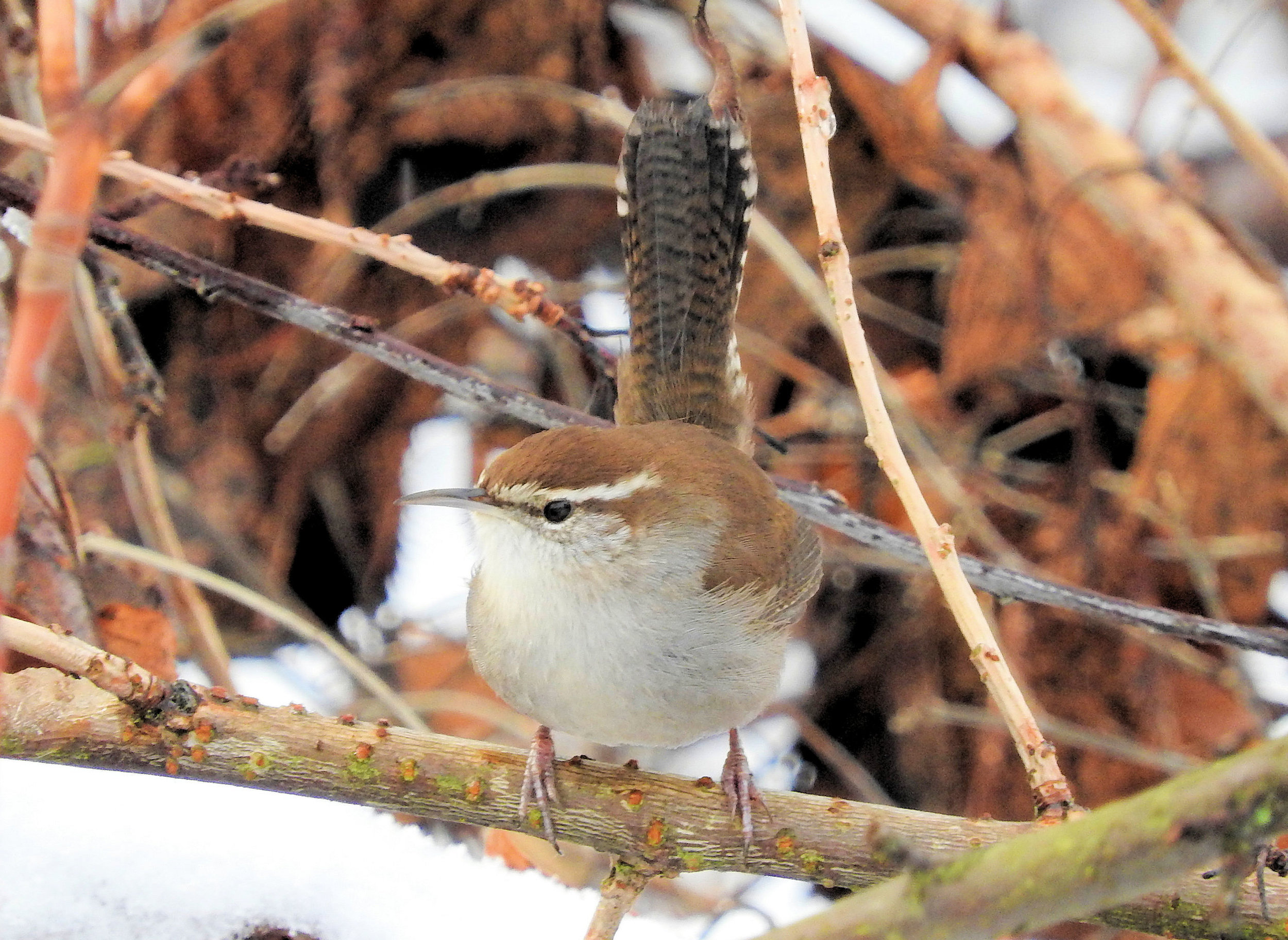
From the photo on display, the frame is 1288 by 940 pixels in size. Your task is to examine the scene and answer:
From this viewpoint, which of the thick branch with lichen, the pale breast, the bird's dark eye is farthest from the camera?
the bird's dark eye

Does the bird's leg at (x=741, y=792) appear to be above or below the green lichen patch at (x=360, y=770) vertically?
above

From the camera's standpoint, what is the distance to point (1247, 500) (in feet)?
12.1

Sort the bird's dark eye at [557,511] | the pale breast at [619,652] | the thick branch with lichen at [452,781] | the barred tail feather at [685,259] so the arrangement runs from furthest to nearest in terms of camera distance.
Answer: the barred tail feather at [685,259], the bird's dark eye at [557,511], the pale breast at [619,652], the thick branch with lichen at [452,781]

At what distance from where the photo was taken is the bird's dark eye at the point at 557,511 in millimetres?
2115

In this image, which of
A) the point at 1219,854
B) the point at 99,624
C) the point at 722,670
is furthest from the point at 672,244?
the point at 1219,854

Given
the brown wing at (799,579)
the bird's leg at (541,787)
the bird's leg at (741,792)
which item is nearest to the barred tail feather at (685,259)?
the brown wing at (799,579)

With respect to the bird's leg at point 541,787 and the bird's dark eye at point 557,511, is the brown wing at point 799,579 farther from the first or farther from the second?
the bird's leg at point 541,787

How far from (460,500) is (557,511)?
0.17 m

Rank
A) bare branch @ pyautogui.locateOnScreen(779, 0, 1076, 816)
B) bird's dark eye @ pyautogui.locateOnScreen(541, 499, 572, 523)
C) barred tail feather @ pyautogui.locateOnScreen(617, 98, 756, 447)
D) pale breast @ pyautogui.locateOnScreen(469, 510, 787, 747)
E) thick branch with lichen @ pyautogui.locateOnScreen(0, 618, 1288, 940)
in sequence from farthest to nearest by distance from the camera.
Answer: barred tail feather @ pyautogui.locateOnScreen(617, 98, 756, 447) < bird's dark eye @ pyautogui.locateOnScreen(541, 499, 572, 523) < pale breast @ pyautogui.locateOnScreen(469, 510, 787, 747) < bare branch @ pyautogui.locateOnScreen(779, 0, 1076, 816) < thick branch with lichen @ pyautogui.locateOnScreen(0, 618, 1288, 940)

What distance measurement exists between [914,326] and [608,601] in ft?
8.22

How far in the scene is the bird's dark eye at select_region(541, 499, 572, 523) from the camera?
2115 millimetres

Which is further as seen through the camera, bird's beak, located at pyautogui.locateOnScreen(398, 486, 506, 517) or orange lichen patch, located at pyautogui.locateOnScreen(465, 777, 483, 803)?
bird's beak, located at pyautogui.locateOnScreen(398, 486, 506, 517)

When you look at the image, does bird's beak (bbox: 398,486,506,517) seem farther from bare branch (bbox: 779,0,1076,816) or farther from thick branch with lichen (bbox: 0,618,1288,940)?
bare branch (bbox: 779,0,1076,816)

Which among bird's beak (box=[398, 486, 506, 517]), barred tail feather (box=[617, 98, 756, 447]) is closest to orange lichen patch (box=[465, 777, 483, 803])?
bird's beak (box=[398, 486, 506, 517])
